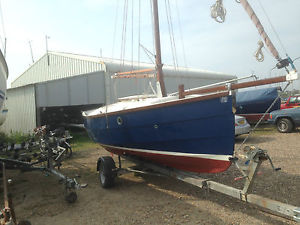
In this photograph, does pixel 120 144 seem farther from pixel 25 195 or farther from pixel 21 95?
pixel 21 95

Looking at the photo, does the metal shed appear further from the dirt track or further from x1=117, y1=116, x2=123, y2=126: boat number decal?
the dirt track

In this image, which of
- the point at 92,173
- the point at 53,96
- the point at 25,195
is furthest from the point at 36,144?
the point at 53,96

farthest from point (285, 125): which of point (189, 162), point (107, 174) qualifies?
point (107, 174)

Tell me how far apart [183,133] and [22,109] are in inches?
440

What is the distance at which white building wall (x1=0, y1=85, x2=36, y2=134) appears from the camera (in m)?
12.0

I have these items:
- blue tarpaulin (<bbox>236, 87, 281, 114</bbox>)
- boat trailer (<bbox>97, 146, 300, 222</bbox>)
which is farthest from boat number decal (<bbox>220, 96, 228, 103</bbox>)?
blue tarpaulin (<bbox>236, 87, 281, 114</bbox>)

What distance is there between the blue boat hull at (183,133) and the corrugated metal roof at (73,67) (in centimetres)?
823

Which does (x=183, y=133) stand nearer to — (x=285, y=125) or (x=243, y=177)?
(x=243, y=177)

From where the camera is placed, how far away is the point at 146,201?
412cm

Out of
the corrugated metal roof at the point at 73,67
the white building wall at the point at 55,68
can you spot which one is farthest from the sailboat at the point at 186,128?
the white building wall at the point at 55,68

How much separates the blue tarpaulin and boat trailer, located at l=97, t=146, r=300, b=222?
10537mm

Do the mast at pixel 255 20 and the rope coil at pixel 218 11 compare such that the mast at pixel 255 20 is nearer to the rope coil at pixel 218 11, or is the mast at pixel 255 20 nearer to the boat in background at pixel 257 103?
the rope coil at pixel 218 11

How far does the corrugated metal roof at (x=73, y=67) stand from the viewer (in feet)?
45.6

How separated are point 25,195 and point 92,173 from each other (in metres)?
1.71
